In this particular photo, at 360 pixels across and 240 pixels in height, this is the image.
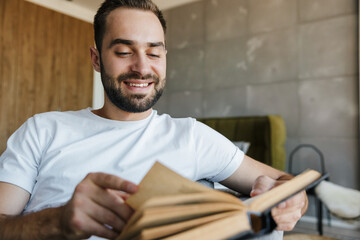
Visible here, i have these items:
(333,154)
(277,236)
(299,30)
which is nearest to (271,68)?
(299,30)

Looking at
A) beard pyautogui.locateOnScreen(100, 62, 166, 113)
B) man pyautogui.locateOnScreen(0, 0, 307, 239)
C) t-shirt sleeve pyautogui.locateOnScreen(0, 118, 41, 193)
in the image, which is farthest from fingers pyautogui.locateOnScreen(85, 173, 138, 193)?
beard pyautogui.locateOnScreen(100, 62, 166, 113)

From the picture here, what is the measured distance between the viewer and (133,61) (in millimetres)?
1124

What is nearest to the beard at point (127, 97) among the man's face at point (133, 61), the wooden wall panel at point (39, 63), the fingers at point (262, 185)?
the man's face at point (133, 61)

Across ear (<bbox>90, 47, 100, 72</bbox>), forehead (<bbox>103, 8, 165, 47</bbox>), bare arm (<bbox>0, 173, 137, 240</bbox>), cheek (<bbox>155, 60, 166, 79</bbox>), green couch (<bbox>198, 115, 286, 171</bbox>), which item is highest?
forehead (<bbox>103, 8, 165, 47</bbox>)

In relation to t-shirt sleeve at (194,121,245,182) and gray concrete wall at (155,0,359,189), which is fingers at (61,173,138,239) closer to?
t-shirt sleeve at (194,121,245,182)

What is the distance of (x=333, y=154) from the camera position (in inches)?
125

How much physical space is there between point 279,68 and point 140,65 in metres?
2.72

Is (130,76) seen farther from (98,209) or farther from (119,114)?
(98,209)

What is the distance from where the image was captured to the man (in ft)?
3.08

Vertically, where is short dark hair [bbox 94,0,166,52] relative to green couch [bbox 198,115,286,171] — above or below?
above

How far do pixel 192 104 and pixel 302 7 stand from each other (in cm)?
169

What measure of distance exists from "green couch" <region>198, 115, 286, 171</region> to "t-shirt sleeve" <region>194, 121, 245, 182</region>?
2141mm

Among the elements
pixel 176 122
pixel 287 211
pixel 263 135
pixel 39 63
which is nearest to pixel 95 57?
pixel 176 122

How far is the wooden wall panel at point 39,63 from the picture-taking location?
160 inches
